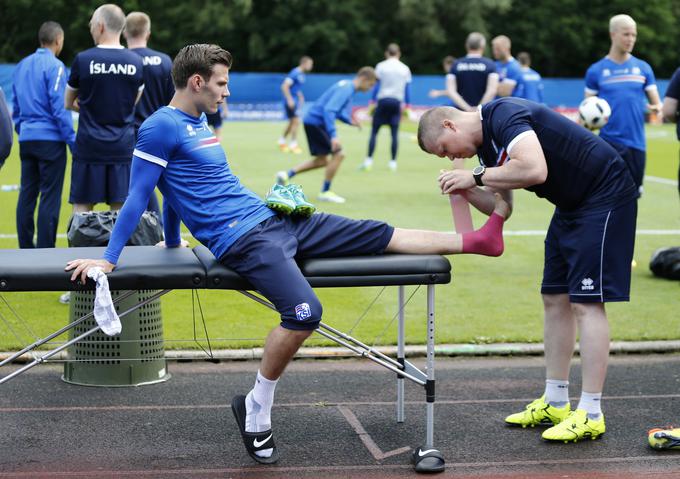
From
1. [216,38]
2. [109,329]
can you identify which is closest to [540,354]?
[109,329]

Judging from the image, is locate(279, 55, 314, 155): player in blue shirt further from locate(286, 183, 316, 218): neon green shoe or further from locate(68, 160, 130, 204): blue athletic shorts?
locate(286, 183, 316, 218): neon green shoe

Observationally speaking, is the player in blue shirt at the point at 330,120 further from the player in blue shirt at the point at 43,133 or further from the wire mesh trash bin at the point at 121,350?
A: the wire mesh trash bin at the point at 121,350

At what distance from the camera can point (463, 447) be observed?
517 cm

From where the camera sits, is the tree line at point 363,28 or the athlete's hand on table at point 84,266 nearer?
the athlete's hand on table at point 84,266

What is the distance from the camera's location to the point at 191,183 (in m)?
4.86

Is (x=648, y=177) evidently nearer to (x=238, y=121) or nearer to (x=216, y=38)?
(x=238, y=121)

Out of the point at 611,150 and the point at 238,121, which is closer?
the point at 611,150

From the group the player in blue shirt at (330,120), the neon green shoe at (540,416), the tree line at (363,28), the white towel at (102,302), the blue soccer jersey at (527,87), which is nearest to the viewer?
the white towel at (102,302)

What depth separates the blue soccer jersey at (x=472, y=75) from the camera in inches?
624

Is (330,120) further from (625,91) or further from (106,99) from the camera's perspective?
→ (106,99)

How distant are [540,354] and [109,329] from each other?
3397 mm

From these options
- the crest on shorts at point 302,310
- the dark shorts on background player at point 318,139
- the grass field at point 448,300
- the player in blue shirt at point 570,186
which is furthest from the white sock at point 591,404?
the dark shorts on background player at point 318,139

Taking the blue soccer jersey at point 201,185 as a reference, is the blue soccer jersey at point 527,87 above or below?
below

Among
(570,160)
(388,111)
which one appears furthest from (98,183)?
(388,111)
